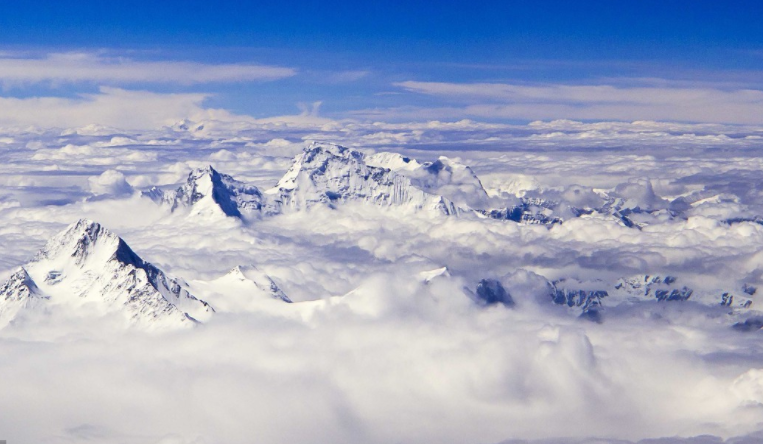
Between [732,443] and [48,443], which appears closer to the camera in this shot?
[48,443]

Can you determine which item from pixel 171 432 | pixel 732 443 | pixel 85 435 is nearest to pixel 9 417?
pixel 85 435

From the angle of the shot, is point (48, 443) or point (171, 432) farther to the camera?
point (171, 432)

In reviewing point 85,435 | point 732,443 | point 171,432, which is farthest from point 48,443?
point 732,443

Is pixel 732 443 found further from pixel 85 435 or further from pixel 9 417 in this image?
pixel 9 417

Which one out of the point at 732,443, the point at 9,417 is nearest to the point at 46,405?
the point at 9,417

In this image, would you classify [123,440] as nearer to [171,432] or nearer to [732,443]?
[171,432]

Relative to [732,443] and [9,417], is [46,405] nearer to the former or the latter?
[9,417]
